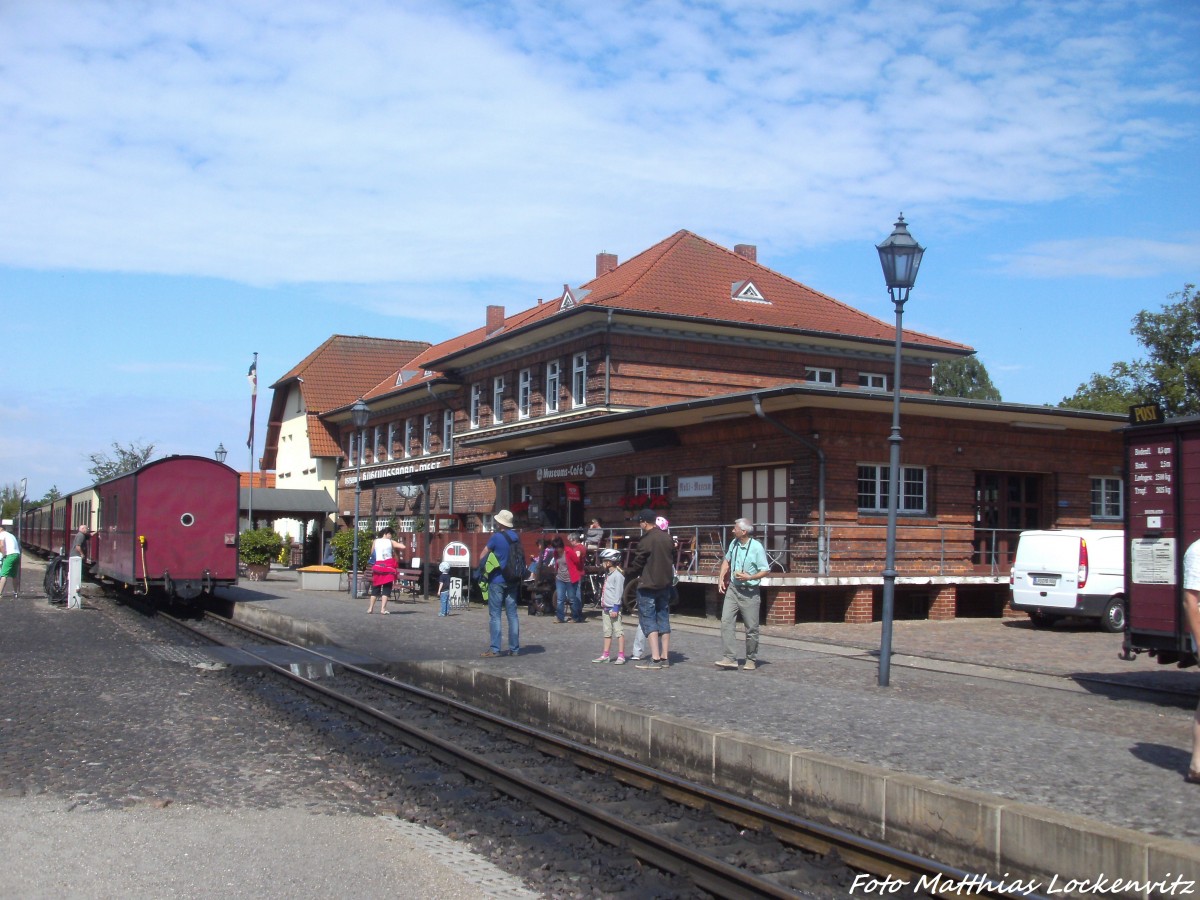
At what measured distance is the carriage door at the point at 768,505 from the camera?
22.2 meters

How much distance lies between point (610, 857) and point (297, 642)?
14073mm

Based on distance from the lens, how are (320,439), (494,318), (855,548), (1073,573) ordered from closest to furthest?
(1073,573) < (855,548) < (494,318) < (320,439)

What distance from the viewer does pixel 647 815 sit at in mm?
7852

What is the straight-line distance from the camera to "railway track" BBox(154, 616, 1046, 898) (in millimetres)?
6344

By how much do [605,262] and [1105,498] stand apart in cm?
2134

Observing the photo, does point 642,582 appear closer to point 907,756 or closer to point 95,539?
point 907,756

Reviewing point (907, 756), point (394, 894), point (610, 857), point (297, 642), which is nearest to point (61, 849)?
point (394, 894)

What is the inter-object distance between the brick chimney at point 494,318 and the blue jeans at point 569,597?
90.2 ft

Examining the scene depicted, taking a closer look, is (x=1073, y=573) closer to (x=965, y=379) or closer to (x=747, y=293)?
(x=747, y=293)

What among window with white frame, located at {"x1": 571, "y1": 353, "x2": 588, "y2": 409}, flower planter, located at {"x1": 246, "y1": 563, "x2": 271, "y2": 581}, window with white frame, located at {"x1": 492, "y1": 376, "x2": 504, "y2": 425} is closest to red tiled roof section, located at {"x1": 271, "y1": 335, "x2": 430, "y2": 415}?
flower planter, located at {"x1": 246, "y1": 563, "x2": 271, "y2": 581}

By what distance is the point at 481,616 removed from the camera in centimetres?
2341

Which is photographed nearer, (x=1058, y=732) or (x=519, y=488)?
(x=1058, y=732)

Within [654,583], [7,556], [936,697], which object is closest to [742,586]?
[654,583]

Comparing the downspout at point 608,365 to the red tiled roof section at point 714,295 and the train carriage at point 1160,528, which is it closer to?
the red tiled roof section at point 714,295
